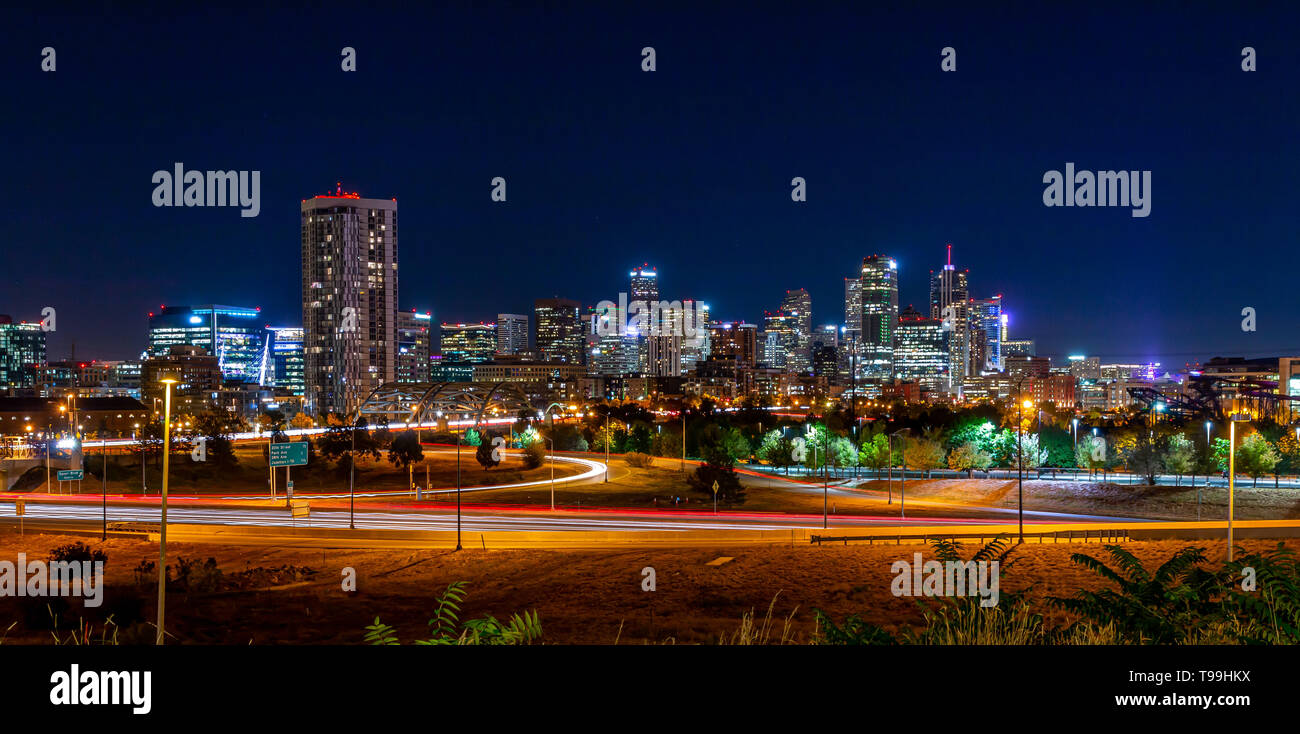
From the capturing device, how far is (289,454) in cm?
4106

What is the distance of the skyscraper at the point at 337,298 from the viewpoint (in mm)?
188500

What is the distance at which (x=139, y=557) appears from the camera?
31.0 metres

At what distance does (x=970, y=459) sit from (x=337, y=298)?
158 m

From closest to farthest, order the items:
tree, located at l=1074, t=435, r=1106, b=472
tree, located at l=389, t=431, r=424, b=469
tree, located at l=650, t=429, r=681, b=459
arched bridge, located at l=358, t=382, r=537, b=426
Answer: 1. tree, located at l=389, t=431, r=424, b=469
2. tree, located at l=1074, t=435, r=1106, b=472
3. tree, located at l=650, t=429, r=681, b=459
4. arched bridge, located at l=358, t=382, r=537, b=426

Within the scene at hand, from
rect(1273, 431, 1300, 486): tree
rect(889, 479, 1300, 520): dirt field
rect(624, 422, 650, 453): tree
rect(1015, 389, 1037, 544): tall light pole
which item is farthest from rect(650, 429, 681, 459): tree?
rect(1273, 431, 1300, 486): tree

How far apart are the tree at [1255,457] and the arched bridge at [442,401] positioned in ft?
269

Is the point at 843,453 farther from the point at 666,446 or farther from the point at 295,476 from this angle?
the point at 295,476

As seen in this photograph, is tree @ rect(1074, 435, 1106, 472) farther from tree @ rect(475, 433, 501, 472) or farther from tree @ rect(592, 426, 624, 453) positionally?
tree @ rect(475, 433, 501, 472)

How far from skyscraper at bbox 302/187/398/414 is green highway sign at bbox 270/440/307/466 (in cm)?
15312

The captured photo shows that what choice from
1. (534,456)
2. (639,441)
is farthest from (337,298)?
(534,456)

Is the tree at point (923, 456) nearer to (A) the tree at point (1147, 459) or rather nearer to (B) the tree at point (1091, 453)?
(B) the tree at point (1091, 453)

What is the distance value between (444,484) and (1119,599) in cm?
5271

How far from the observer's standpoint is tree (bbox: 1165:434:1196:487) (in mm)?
55500
